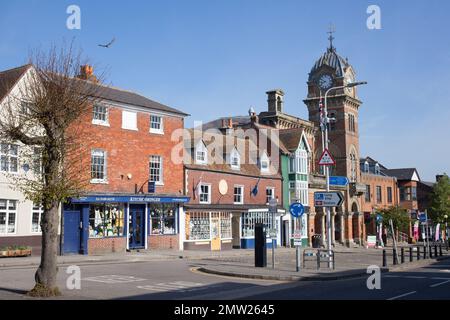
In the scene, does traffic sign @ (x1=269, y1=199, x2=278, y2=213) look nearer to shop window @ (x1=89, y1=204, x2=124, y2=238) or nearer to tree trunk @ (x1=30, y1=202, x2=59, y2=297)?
tree trunk @ (x1=30, y1=202, x2=59, y2=297)

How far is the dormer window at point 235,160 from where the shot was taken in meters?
39.3

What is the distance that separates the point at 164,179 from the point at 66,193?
19388 mm

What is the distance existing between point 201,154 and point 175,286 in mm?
20937

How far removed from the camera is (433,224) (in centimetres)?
7050

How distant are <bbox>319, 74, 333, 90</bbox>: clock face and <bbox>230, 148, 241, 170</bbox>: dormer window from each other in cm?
2380

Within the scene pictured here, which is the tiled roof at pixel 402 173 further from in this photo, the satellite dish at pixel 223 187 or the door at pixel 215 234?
the door at pixel 215 234

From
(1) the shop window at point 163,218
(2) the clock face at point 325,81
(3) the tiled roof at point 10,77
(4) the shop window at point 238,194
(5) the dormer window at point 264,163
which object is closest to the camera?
(3) the tiled roof at point 10,77

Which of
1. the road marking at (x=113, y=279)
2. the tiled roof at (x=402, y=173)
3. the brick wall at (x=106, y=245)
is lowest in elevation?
the road marking at (x=113, y=279)

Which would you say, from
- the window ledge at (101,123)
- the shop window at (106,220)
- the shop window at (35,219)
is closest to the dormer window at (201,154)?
the shop window at (106,220)

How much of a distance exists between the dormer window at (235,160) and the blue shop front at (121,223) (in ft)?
23.6

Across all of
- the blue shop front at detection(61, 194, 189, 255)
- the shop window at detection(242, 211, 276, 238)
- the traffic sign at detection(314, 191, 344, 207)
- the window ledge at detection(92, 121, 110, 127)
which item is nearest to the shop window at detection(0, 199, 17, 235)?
the blue shop front at detection(61, 194, 189, 255)

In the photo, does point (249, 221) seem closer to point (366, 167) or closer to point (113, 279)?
point (113, 279)

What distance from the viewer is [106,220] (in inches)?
1150
